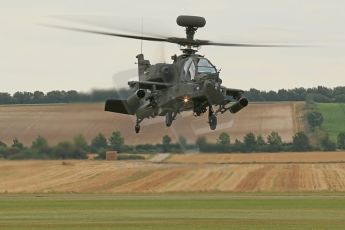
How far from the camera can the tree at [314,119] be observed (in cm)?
14762

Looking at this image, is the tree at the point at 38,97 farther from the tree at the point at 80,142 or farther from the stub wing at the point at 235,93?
the stub wing at the point at 235,93

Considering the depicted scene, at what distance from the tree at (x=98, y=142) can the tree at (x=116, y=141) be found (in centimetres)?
86

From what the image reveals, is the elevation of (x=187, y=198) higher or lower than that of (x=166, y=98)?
lower

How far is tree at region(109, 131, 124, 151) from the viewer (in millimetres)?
103250

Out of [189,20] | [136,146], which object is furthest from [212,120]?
[136,146]

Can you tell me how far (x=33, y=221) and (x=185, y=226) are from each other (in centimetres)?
1353

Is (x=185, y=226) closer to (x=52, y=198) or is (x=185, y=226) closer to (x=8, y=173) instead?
(x=52, y=198)

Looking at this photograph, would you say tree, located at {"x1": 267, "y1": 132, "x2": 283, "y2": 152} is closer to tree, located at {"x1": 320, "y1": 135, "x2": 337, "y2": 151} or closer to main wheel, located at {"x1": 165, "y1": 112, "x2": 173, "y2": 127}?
tree, located at {"x1": 320, "y1": 135, "x2": 337, "y2": 151}

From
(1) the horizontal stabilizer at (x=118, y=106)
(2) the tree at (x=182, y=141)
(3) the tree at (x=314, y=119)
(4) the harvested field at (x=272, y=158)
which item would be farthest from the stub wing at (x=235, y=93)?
(3) the tree at (x=314, y=119)

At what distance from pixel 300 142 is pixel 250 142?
1975cm

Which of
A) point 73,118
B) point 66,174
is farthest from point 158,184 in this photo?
point 73,118

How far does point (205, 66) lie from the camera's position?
59.5 meters

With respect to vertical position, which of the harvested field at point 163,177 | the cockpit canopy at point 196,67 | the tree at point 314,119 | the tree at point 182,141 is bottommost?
the harvested field at point 163,177

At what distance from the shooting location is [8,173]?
120812mm
